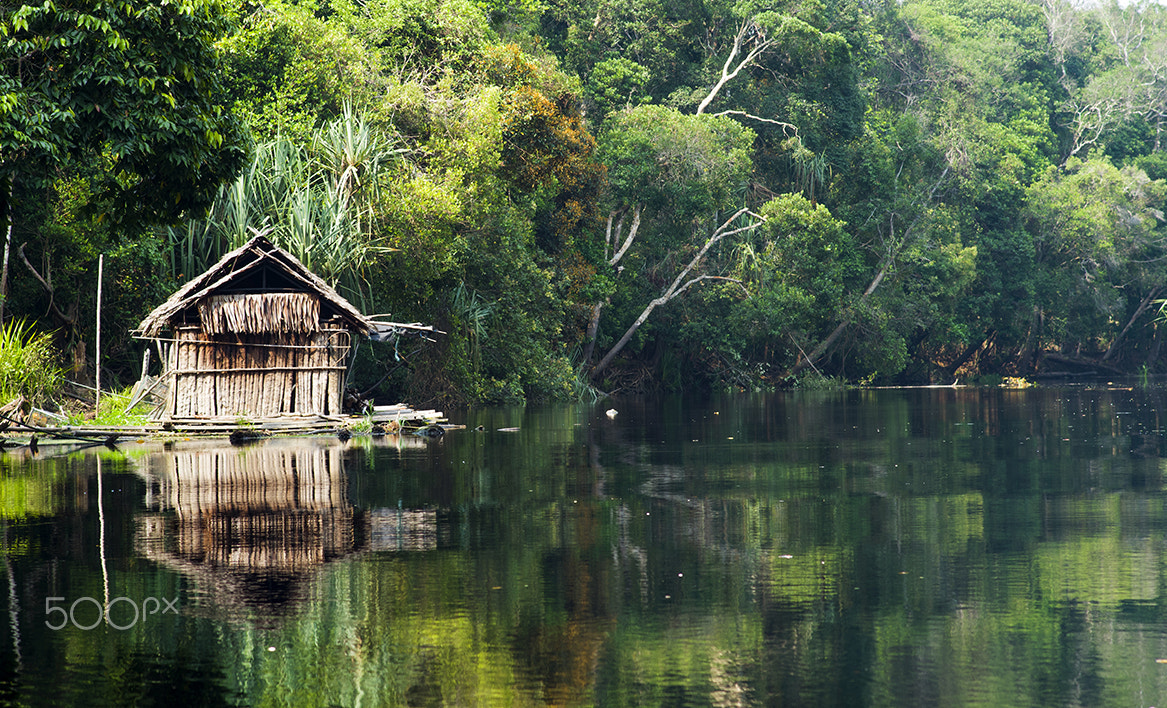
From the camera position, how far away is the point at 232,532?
1155 centimetres

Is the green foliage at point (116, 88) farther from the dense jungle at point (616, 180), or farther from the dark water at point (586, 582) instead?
the dark water at point (586, 582)

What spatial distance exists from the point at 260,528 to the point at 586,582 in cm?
381

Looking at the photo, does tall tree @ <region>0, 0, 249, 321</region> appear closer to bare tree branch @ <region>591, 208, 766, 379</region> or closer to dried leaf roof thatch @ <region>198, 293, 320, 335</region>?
dried leaf roof thatch @ <region>198, 293, 320, 335</region>

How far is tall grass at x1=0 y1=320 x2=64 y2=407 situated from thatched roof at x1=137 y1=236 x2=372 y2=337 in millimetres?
1829

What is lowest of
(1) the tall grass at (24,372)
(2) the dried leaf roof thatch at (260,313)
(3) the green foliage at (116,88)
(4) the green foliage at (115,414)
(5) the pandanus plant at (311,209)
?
(4) the green foliage at (115,414)

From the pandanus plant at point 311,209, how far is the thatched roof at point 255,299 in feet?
9.56

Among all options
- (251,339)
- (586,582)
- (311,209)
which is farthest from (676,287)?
(586,582)

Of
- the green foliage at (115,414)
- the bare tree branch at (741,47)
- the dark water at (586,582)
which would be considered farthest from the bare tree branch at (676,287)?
the dark water at (586,582)

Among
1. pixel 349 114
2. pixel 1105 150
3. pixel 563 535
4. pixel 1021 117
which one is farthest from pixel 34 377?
pixel 1105 150

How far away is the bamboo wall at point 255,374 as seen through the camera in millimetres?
23875

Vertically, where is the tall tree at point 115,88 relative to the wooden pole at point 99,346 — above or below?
above

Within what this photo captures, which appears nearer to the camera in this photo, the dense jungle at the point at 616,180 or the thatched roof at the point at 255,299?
the dense jungle at the point at 616,180

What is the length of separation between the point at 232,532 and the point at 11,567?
1.99m

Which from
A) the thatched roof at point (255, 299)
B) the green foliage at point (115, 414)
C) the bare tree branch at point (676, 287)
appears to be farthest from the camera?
the bare tree branch at point (676, 287)
